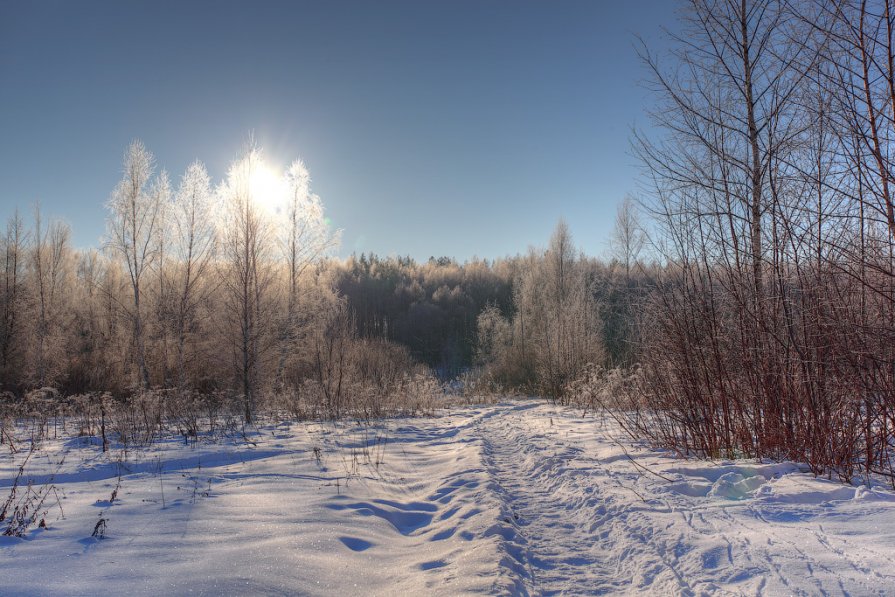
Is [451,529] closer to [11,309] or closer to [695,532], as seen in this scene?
[695,532]

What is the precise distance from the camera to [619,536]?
3.05 metres

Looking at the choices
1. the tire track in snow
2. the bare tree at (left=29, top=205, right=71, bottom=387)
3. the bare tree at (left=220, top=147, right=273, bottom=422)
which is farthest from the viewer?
the bare tree at (left=29, top=205, right=71, bottom=387)

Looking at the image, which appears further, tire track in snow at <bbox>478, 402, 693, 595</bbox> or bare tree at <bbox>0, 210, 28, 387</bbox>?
bare tree at <bbox>0, 210, 28, 387</bbox>

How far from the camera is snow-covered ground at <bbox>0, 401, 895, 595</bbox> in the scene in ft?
7.29

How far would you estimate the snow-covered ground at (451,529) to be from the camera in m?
2.22

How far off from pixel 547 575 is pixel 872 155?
3360 millimetres

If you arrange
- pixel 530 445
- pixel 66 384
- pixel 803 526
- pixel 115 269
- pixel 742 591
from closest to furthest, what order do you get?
pixel 742 591
pixel 803 526
pixel 530 445
pixel 66 384
pixel 115 269

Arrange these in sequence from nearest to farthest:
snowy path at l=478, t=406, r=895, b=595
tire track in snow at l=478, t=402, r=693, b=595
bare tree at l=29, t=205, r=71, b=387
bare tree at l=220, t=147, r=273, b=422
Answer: snowy path at l=478, t=406, r=895, b=595 < tire track in snow at l=478, t=402, r=693, b=595 < bare tree at l=220, t=147, r=273, b=422 < bare tree at l=29, t=205, r=71, b=387

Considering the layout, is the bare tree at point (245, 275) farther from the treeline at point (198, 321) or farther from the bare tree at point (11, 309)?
the bare tree at point (11, 309)

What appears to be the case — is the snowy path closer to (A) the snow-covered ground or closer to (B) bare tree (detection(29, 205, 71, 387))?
(A) the snow-covered ground

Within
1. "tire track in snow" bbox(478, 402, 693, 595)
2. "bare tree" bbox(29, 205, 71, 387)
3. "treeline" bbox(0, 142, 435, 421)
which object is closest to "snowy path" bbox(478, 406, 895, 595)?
"tire track in snow" bbox(478, 402, 693, 595)

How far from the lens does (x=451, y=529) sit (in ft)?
11.3

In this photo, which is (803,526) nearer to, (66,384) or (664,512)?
(664,512)

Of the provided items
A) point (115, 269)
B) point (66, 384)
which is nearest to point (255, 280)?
point (66, 384)
